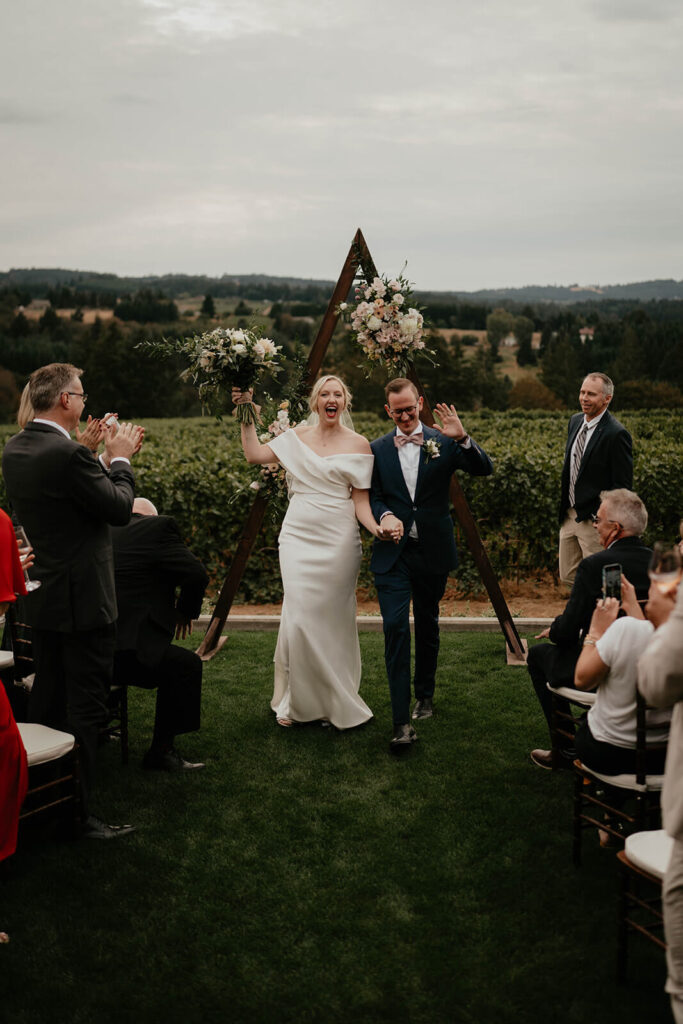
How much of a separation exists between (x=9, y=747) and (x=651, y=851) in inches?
100

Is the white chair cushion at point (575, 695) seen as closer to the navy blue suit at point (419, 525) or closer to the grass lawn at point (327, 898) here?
the grass lawn at point (327, 898)

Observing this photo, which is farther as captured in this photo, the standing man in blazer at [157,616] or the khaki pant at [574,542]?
the khaki pant at [574,542]

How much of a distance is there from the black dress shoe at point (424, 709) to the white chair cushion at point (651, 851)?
8.96 ft

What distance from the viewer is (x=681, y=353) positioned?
42.6 m

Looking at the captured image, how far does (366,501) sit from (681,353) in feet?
137

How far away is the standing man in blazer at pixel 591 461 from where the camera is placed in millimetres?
6562

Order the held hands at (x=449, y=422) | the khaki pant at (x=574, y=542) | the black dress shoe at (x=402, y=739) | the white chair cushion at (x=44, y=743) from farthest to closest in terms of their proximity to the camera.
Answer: the khaki pant at (x=574, y=542) < the held hands at (x=449, y=422) < the black dress shoe at (x=402, y=739) < the white chair cushion at (x=44, y=743)

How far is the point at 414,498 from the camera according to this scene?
542 cm

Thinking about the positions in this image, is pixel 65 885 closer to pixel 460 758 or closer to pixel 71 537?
pixel 71 537

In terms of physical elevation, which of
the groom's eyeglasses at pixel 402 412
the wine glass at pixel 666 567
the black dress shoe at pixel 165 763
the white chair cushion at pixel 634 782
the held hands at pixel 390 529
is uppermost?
the groom's eyeglasses at pixel 402 412

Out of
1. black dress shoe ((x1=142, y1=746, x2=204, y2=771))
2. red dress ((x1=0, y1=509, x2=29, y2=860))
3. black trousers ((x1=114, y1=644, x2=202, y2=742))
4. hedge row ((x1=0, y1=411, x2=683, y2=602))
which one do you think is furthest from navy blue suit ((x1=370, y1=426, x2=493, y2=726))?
hedge row ((x1=0, y1=411, x2=683, y2=602))

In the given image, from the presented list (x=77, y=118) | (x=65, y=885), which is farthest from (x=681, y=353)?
(x=65, y=885)

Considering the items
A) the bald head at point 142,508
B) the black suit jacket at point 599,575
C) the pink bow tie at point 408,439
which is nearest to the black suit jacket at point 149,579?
the bald head at point 142,508

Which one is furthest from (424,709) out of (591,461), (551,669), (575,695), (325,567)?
(591,461)
